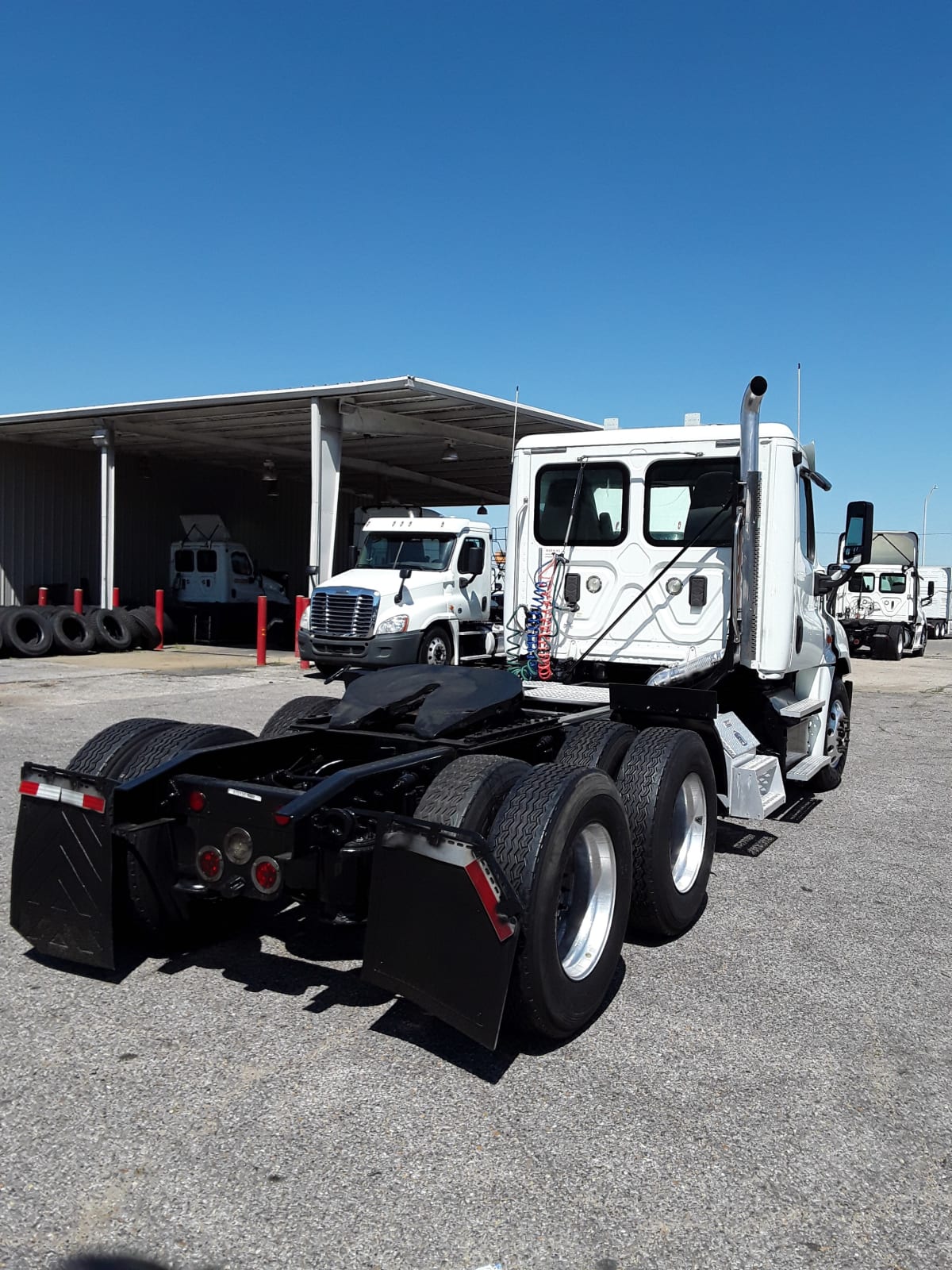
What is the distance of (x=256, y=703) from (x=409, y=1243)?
11.1 metres

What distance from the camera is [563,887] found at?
3877 millimetres

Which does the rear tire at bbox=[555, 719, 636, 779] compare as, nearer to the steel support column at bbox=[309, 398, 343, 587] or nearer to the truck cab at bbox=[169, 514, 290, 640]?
the steel support column at bbox=[309, 398, 343, 587]

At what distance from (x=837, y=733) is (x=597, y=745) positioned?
14.0 feet

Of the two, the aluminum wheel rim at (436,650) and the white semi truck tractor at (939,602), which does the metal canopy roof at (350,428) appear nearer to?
the aluminum wheel rim at (436,650)

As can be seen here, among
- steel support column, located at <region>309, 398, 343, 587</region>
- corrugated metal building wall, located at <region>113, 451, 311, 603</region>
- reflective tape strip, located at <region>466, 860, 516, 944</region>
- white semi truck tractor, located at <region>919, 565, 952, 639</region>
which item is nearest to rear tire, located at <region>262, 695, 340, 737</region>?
reflective tape strip, located at <region>466, 860, 516, 944</region>

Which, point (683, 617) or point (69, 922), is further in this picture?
point (683, 617)

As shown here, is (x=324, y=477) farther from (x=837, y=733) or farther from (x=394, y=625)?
(x=837, y=733)

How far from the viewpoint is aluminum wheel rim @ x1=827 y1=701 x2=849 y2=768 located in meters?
8.11

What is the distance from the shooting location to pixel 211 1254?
2.43 metres

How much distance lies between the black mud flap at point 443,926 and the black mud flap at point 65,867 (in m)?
1.09

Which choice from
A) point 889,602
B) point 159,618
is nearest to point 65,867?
point 159,618

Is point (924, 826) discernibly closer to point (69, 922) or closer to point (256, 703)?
point (69, 922)

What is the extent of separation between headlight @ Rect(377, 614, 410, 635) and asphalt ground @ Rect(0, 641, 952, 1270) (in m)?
10.5

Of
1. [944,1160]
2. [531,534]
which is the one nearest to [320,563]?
[531,534]
